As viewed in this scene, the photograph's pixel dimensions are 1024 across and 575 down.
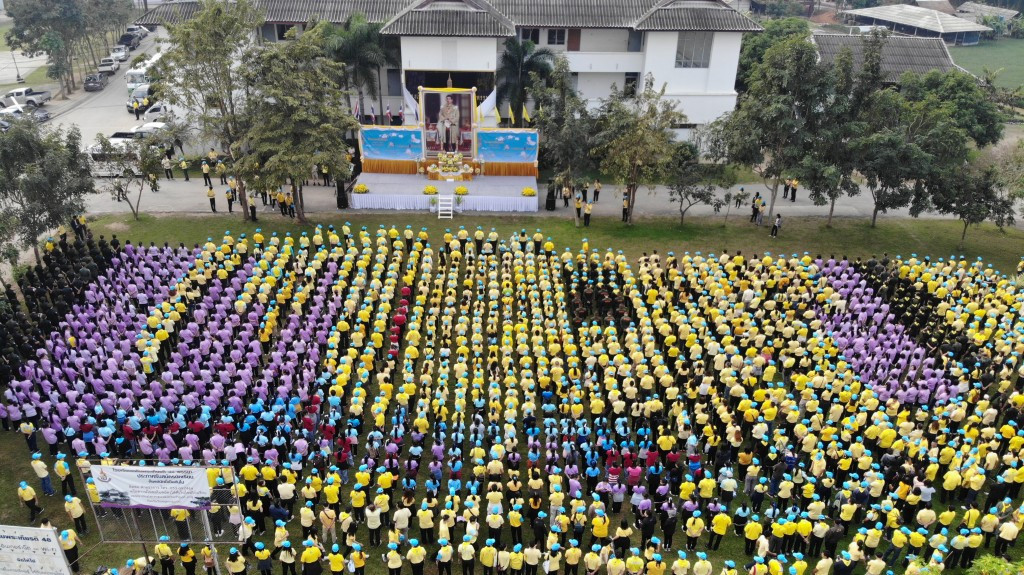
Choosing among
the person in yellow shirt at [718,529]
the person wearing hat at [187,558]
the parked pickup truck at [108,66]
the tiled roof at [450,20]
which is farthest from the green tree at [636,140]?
the parked pickup truck at [108,66]

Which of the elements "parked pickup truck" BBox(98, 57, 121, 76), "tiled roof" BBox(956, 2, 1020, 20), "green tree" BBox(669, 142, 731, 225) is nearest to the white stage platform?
"green tree" BBox(669, 142, 731, 225)

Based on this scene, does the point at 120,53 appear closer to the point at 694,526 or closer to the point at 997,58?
the point at 694,526

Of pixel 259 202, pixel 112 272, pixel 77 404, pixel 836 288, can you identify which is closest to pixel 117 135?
pixel 259 202

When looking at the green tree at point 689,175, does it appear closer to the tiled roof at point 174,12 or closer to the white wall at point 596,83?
the white wall at point 596,83

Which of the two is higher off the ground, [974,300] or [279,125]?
[279,125]

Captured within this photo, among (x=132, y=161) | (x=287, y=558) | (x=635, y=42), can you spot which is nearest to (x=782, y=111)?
(x=635, y=42)

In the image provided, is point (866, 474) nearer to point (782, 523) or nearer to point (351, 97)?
point (782, 523)

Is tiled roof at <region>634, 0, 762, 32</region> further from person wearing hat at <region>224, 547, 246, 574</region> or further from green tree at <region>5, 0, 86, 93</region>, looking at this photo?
green tree at <region>5, 0, 86, 93</region>
